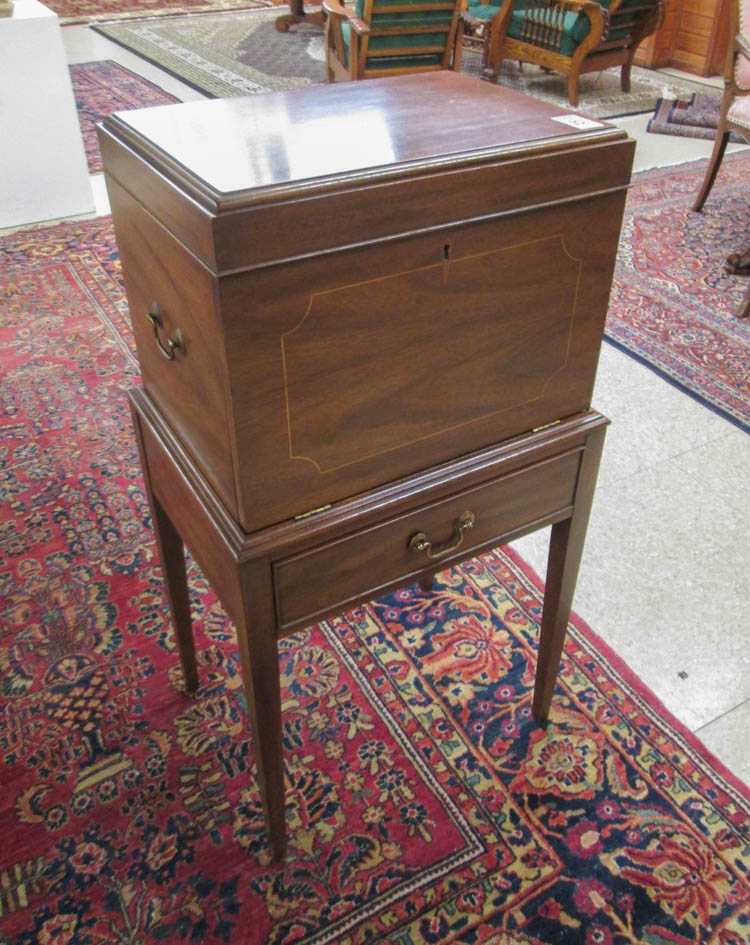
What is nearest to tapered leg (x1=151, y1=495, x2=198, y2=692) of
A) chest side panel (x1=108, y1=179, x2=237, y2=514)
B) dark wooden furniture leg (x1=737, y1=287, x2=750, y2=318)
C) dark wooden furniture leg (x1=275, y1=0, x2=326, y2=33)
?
chest side panel (x1=108, y1=179, x2=237, y2=514)

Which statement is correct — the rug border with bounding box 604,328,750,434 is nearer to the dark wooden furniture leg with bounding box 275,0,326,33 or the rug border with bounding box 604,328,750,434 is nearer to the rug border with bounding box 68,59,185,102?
the rug border with bounding box 68,59,185,102

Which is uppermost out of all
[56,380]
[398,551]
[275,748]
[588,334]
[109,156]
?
[109,156]

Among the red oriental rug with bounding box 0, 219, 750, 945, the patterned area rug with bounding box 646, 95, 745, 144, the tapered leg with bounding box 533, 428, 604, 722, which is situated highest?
the tapered leg with bounding box 533, 428, 604, 722

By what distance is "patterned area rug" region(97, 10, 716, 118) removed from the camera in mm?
5918

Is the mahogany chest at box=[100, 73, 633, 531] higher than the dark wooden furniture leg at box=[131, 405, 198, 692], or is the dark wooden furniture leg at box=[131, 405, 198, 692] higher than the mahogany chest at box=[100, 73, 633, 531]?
the mahogany chest at box=[100, 73, 633, 531]

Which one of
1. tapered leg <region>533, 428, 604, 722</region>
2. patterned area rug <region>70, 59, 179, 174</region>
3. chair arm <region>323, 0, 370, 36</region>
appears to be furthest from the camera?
patterned area rug <region>70, 59, 179, 174</region>

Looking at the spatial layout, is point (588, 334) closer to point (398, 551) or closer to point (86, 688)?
point (398, 551)

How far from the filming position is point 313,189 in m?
0.89

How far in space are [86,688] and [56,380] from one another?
1359 mm

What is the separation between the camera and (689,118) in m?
5.28

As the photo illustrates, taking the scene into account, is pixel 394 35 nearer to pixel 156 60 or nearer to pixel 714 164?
pixel 714 164

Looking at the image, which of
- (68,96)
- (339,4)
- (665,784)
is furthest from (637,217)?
(665,784)

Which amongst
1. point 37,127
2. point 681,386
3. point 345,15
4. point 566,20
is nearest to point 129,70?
point 345,15

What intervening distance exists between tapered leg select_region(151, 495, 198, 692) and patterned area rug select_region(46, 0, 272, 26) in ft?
27.1
